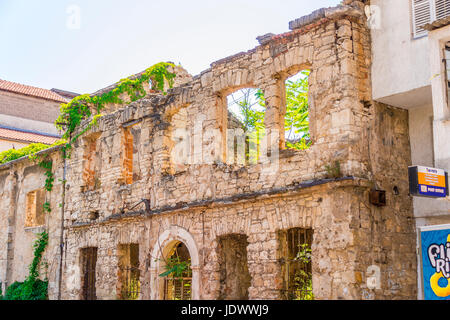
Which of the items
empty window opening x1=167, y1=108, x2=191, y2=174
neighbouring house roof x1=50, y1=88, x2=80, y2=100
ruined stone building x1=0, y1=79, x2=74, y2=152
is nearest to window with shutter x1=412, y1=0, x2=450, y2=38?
empty window opening x1=167, y1=108, x2=191, y2=174

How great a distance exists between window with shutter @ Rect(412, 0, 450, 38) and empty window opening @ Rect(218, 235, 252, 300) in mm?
5282

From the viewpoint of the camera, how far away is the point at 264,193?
10.6 meters

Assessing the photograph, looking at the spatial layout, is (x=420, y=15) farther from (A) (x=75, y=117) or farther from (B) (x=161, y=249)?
(A) (x=75, y=117)

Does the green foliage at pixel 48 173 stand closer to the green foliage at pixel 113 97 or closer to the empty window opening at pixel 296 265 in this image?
the green foliage at pixel 113 97

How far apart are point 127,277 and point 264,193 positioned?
526 cm

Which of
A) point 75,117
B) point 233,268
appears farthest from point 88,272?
point 233,268

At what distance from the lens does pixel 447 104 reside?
8523mm

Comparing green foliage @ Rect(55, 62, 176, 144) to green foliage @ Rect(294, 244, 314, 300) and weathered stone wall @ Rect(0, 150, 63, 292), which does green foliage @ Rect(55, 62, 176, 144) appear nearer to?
weathered stone wall @ Rect(0, 150, 63, 292)

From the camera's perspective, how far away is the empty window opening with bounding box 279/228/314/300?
34.2 feet

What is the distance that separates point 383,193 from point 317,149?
53.5 inches
